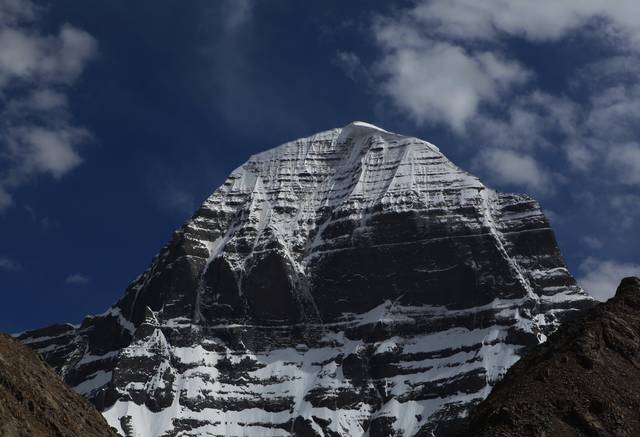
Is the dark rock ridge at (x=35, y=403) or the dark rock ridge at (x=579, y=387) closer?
the dark rock ridge at (x=579, y=387)

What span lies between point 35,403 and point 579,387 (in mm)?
27333

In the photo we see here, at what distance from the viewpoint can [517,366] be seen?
7525cm

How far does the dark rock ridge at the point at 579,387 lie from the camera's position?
2662 inches

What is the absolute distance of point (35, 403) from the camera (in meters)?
71.7

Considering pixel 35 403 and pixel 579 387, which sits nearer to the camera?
pixel 579 387

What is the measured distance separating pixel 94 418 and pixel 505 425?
23872 millimetres

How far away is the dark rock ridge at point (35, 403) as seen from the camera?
69625 mm

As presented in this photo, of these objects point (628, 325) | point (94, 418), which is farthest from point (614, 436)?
point (94, 418)

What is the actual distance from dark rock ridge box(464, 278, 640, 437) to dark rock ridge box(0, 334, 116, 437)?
20.7m

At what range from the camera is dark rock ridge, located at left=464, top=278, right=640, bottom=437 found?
6762cm

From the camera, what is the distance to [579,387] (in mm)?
→ 69438

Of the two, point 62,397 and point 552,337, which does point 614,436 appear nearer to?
point 552,337

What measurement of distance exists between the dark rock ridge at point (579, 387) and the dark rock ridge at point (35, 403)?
67.9 ft

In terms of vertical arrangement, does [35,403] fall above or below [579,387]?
above
